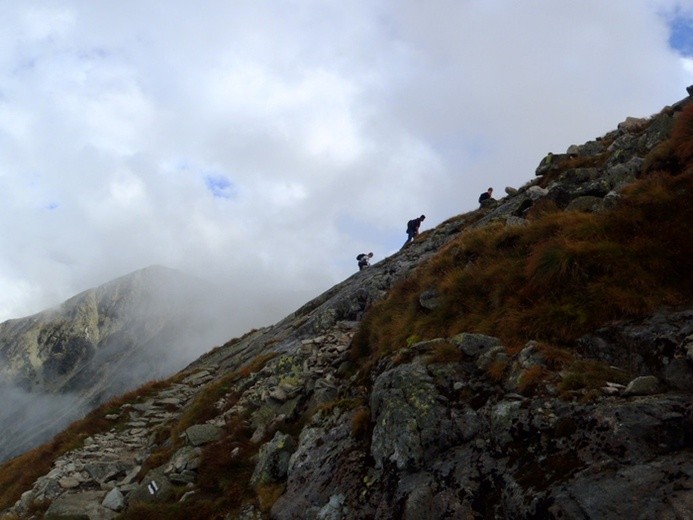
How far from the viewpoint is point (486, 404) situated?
27.3 feet

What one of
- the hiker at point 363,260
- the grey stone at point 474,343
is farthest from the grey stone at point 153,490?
the hiker at point 363,260

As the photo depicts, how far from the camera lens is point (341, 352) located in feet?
61.0

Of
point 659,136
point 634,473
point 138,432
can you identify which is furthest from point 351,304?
point 634,473

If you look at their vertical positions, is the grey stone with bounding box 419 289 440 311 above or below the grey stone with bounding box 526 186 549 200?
below

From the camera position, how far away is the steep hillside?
6.30 metres

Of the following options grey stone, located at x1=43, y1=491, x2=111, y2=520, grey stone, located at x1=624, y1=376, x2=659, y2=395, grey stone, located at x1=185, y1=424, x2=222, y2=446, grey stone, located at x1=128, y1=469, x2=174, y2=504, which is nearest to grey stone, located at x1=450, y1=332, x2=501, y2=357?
grey stone, located at x1=624, y1=376, x2=659, y2=395

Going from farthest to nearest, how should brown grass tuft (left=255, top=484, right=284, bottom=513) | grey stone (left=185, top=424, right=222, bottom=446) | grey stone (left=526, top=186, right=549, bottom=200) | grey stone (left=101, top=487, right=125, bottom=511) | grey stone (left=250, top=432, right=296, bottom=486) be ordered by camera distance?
grey stone (left=526, top=186, right=549, bottom=200), grey stone (left=185, top=424, right=222, bottom=446), grey stone (left=101, top=487, right=125, bottom=511), grey stone (left=250, top=432, right=296, bottom=486), brown grass tuft (left=255, top=484, right=284, bottom=513)

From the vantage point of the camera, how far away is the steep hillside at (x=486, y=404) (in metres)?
6.30

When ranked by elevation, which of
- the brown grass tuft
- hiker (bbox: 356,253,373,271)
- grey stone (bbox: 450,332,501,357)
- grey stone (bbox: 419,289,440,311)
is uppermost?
hiker (bbox: 356,253,373,271)

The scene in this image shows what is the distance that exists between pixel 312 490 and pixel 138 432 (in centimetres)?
1522

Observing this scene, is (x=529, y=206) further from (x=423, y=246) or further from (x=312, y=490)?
(x=312, y=490)

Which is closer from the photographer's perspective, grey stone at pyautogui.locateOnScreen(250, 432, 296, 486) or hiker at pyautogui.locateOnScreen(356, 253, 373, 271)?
grey stone at pyautogui.locateOnScreen(250, 432, 296, 486)

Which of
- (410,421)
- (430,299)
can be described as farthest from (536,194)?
(410,421)

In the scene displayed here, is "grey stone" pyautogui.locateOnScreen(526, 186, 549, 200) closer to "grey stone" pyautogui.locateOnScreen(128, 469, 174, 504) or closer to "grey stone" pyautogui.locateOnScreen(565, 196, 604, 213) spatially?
"grey stone" pyautogui.locateOnScreen(565, 196, 604, 213)
